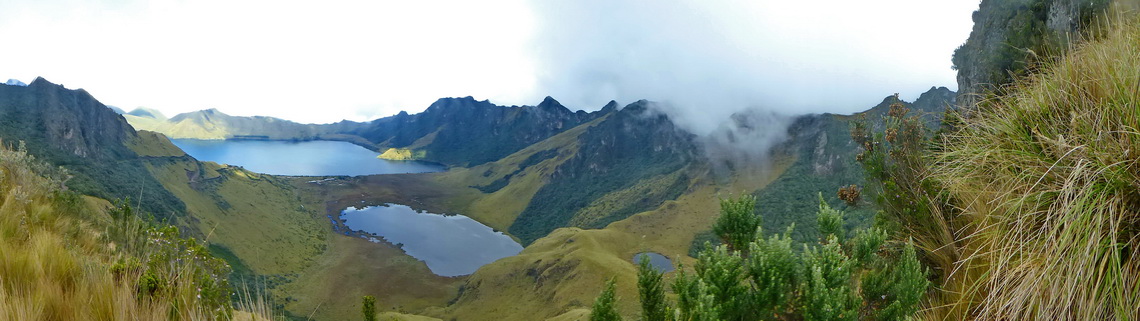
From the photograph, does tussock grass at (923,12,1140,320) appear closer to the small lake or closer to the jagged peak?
the small lake

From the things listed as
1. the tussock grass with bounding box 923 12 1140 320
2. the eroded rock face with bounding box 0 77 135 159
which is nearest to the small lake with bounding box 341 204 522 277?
the eroded rock face with bounding box 0 77 135 159

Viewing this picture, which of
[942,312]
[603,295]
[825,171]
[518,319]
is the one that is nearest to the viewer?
[942,312]

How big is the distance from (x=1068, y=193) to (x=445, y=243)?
18144cm

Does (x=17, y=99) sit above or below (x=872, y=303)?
above

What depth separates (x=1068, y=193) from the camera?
305cm

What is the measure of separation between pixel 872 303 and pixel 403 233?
193 m

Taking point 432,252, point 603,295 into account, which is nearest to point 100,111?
point 432,252

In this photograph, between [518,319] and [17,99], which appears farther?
[17,99]

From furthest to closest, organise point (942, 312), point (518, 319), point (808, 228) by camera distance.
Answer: point (808, 228) → point (518, 319) → point (942, 312)

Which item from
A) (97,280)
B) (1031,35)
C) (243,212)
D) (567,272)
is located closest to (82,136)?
(243,212)

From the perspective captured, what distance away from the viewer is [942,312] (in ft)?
15.9

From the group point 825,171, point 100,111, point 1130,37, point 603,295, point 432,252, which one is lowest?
point 432,252

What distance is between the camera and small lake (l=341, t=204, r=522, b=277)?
149500 millimetres

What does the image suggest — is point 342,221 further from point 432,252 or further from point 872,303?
point 872,303
